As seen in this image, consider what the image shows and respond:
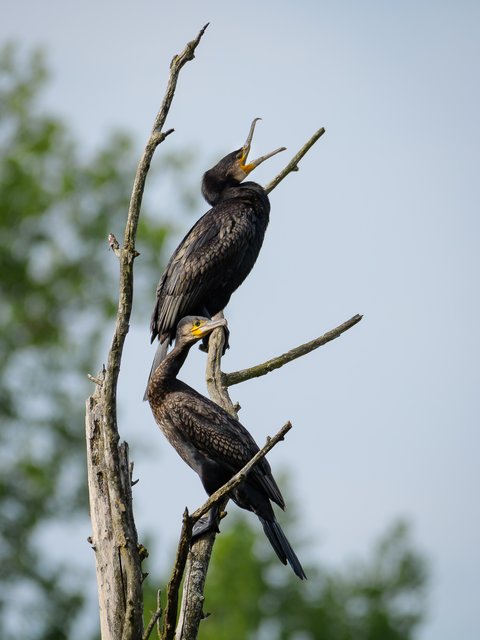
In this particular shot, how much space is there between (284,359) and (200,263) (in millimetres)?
1213

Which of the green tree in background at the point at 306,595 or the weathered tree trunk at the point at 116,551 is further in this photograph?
the green tree in background at the point at 306,595

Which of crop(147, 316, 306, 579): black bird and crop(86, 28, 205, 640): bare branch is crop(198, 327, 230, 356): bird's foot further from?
crop(86, 28, 205, 640): bare branch

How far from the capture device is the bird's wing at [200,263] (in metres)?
7.20

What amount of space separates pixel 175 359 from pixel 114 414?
1.14 meters

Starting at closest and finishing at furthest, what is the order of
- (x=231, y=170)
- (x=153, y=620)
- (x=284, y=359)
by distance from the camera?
(x=153, y=620) → (x=284, y=359) → (x=231, y=170)

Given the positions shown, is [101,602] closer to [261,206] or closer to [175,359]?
[175,359]

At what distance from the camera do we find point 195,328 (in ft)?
19.4

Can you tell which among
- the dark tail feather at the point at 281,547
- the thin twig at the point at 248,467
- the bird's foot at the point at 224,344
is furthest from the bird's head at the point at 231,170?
the thin twig at the point at 248,467

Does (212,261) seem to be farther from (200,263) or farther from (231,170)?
(231,170)

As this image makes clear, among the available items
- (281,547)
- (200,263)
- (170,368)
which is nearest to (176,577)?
(281,547)

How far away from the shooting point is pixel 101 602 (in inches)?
192

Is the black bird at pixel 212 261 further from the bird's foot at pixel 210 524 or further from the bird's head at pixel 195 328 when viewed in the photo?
the bird's foot at pixel 210 524

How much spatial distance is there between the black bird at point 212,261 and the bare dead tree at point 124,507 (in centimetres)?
193

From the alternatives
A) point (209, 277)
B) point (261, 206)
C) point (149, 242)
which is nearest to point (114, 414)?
point (209, 277)
